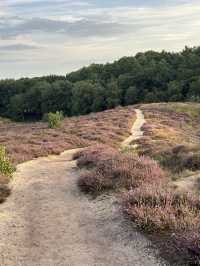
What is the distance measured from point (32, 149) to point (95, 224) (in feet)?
Result: 55.9

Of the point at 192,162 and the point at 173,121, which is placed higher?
the point at 192,162

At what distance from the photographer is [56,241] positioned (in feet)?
41.8

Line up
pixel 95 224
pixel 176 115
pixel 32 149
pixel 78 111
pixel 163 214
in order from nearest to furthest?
1. pixel 163 214
2. pixel 95 224
3. pixel 32 149
4. pixel 176 115
5. pixel 78 111

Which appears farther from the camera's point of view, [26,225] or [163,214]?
[26,225]

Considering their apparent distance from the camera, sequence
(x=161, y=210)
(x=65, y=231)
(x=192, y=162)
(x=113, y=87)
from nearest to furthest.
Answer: (x=161, y=210), (x=65, y=231), (x=192, y=162), (x=113, y=87)

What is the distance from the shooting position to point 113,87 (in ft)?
390

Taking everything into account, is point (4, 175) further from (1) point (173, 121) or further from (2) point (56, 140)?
(1) point (173, 121)

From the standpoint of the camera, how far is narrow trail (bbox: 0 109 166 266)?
1146 cm

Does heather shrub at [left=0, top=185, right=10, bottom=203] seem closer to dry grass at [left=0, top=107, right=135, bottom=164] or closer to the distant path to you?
dry grass at [left=0, top=107, right=135, bottom=164]

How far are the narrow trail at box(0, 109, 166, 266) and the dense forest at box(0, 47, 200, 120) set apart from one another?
285 ft

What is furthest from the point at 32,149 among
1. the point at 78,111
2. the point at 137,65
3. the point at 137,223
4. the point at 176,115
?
the point at 137,65

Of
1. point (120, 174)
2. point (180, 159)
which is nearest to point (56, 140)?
point (180, 159)

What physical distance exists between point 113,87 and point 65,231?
349ft

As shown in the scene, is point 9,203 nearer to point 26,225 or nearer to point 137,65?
point 26,225
